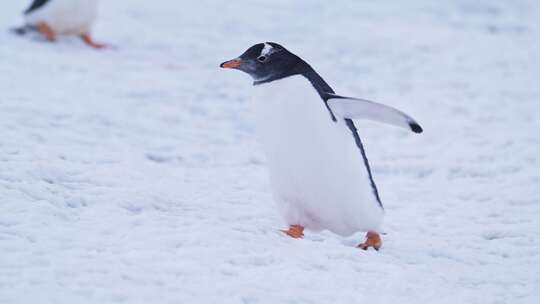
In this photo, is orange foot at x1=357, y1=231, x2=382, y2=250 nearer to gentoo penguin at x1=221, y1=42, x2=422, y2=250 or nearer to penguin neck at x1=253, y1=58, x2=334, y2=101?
gentoo penguin at x1=221, y1=42, x2=422, y2=250

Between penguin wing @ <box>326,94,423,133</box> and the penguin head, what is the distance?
233 mm

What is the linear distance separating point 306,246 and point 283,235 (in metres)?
0.20

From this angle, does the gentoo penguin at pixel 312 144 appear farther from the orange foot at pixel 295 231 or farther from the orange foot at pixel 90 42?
the orange foot at pixel 90 42

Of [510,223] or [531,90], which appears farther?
[531,90]

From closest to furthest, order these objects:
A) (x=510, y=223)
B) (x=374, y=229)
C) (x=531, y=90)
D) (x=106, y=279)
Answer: (x=106, y=279)
(x=374, y=229)
(x=510, y=223)
(x=531, y=90)

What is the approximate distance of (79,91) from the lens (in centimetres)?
575

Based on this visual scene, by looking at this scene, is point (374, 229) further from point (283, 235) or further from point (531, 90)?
point (531, 90)

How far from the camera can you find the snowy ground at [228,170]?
258cm

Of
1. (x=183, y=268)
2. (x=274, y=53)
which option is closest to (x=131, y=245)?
(x=183, y=268)

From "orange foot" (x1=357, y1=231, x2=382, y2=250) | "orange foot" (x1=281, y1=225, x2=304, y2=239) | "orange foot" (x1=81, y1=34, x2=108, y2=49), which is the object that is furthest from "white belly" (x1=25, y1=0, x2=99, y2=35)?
"orange foot" (x1=357, y1=231, x2=382, y2=250)

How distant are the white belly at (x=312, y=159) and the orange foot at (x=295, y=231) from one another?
0.07 meters

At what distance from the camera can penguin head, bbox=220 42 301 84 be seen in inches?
123

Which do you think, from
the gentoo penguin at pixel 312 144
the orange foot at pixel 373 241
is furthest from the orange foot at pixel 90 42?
the orange foot at pixel 373 241

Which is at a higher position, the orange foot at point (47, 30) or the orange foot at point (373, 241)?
the orange foot at point (47, 30)
